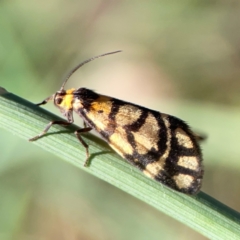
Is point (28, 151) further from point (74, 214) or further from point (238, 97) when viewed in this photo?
point (238, 97)

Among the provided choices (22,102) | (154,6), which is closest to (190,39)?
A: (154,6)

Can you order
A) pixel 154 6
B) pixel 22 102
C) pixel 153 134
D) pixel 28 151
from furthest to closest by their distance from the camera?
1. pixel 154 6
2. pixel 28 151
3. pixel 153 134
4. pixel 22 102

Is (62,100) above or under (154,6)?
under

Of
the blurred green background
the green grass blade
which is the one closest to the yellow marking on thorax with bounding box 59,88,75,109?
the green grass blade

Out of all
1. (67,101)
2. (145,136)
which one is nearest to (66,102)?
(67,101)

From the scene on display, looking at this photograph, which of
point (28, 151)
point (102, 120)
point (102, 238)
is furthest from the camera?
point (102, 238)

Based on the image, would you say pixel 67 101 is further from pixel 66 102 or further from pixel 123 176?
pixel 123 176

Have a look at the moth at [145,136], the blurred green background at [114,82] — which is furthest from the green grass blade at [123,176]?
the blurred green background at [114,82]
